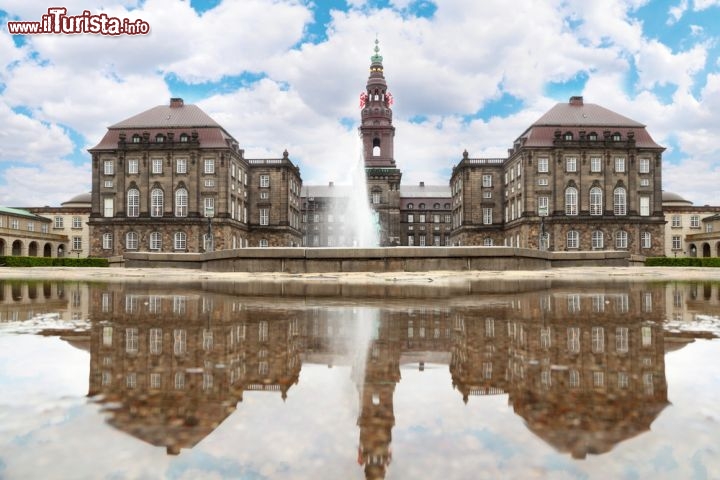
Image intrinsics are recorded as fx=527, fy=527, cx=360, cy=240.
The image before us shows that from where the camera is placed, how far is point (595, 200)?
60.7m

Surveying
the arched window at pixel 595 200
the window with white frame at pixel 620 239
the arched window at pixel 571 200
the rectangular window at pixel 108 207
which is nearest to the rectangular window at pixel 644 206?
the window with white frame at pixel 620 239

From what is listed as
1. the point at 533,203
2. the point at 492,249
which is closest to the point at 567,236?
the point at 533,203

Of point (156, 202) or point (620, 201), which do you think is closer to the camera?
point (620, 201)

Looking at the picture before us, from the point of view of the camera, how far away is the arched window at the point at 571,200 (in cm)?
6066

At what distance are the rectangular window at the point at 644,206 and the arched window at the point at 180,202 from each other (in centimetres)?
5275

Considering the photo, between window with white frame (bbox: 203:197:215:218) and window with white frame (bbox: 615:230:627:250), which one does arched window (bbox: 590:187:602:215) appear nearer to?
window with white frame (bbox: 615:230:627:250)

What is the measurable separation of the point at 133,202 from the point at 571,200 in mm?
50736

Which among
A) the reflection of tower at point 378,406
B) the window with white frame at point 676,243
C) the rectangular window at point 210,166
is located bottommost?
Answer: the reflection of tower at point 378,406

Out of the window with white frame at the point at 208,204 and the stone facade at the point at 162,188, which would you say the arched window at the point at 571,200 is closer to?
the stone facade at the point at 162,188

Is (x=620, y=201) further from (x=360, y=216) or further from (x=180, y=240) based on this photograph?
(x=180, y=240)

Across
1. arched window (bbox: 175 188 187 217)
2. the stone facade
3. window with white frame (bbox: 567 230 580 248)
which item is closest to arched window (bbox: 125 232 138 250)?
the stone facade

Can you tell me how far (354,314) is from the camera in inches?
338

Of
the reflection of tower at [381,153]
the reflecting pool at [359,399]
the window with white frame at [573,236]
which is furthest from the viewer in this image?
the reflection of tower at [381,153]

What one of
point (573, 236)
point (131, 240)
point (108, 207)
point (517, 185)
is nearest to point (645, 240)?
point (573, 236)
